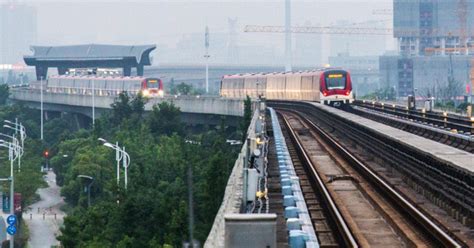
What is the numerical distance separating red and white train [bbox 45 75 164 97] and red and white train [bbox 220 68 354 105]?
1491 cm

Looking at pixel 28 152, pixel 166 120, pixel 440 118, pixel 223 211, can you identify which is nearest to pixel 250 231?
pixel 223 211

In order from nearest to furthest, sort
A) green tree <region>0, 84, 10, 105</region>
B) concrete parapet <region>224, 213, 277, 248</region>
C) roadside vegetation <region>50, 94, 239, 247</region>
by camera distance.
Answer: concrete parapet <region>224, 213, 277, 248</region>
roadside vegetation <region>50, 94, 239, 247</region>
green tree <region>0, 84, 10, 105</region>

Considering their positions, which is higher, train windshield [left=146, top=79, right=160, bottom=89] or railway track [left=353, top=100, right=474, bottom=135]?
train windshield [left=146, top=79, right=160, bottom=89]

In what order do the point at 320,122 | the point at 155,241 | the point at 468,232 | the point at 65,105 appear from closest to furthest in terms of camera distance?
the point at 468,232, the point at 155,241, the point at 320,122, the point at 65,105

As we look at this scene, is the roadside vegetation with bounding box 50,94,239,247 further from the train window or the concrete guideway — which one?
Answer: the train window

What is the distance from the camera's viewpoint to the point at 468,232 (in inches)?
966

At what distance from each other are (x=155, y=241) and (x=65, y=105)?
104 metres

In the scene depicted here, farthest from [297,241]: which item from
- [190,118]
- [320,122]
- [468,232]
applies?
[190,118]

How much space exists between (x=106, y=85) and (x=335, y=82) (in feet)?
232

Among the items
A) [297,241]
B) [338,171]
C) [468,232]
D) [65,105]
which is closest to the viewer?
[297,241]

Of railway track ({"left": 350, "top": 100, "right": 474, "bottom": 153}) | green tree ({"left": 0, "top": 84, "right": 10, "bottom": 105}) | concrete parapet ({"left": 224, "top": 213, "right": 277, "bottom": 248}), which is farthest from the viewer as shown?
green tree ({"left": 0, "top": 84, "right": 10, "bottom": 105})

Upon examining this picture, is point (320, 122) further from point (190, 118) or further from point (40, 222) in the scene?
point (190, 118)

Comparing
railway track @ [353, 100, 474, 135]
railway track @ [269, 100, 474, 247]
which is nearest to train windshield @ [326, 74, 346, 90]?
railway track @ [353, 100, 474, 135]

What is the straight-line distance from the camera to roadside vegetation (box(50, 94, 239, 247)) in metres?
54.0
